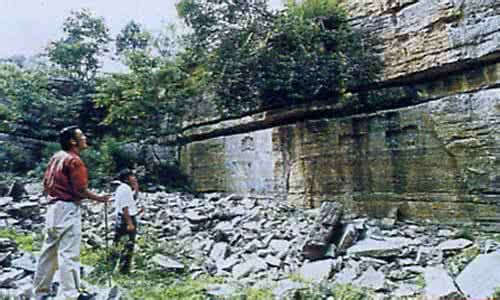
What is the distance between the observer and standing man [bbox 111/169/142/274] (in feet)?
15.3

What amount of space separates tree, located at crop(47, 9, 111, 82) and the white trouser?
10.4 meters

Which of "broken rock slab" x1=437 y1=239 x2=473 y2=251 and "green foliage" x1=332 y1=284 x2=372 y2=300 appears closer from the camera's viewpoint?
"green foliage" x1=332 y1=284 x2=372 y2=300

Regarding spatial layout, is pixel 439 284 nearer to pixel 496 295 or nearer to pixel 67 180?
pixel 496 295

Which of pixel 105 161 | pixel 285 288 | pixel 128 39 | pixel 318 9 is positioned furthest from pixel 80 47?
pixel 285 288

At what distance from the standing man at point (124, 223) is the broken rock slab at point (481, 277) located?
11.3 ft

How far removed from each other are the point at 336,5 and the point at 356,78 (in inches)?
59.6

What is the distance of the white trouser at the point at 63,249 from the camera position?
311cm

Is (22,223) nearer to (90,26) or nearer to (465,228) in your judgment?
(465,228)

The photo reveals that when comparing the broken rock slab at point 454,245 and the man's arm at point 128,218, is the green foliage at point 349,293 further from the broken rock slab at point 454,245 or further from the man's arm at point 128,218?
the man's arm at point 128,218

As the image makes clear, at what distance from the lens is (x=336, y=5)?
24.8 feet

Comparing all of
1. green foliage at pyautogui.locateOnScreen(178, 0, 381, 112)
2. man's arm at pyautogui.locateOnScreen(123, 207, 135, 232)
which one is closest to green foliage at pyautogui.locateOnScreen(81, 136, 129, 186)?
green foliage at pyautogui.locateOnScreen(178, 0, 381, 112)

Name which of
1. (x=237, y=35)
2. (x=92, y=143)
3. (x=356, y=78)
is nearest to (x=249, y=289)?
(x=356, y=78)

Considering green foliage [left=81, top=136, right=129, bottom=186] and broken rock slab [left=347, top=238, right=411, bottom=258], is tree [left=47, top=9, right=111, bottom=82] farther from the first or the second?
broken rock slab [left=347, top=238, right=411, bottom=258]

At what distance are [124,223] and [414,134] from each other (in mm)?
4393
